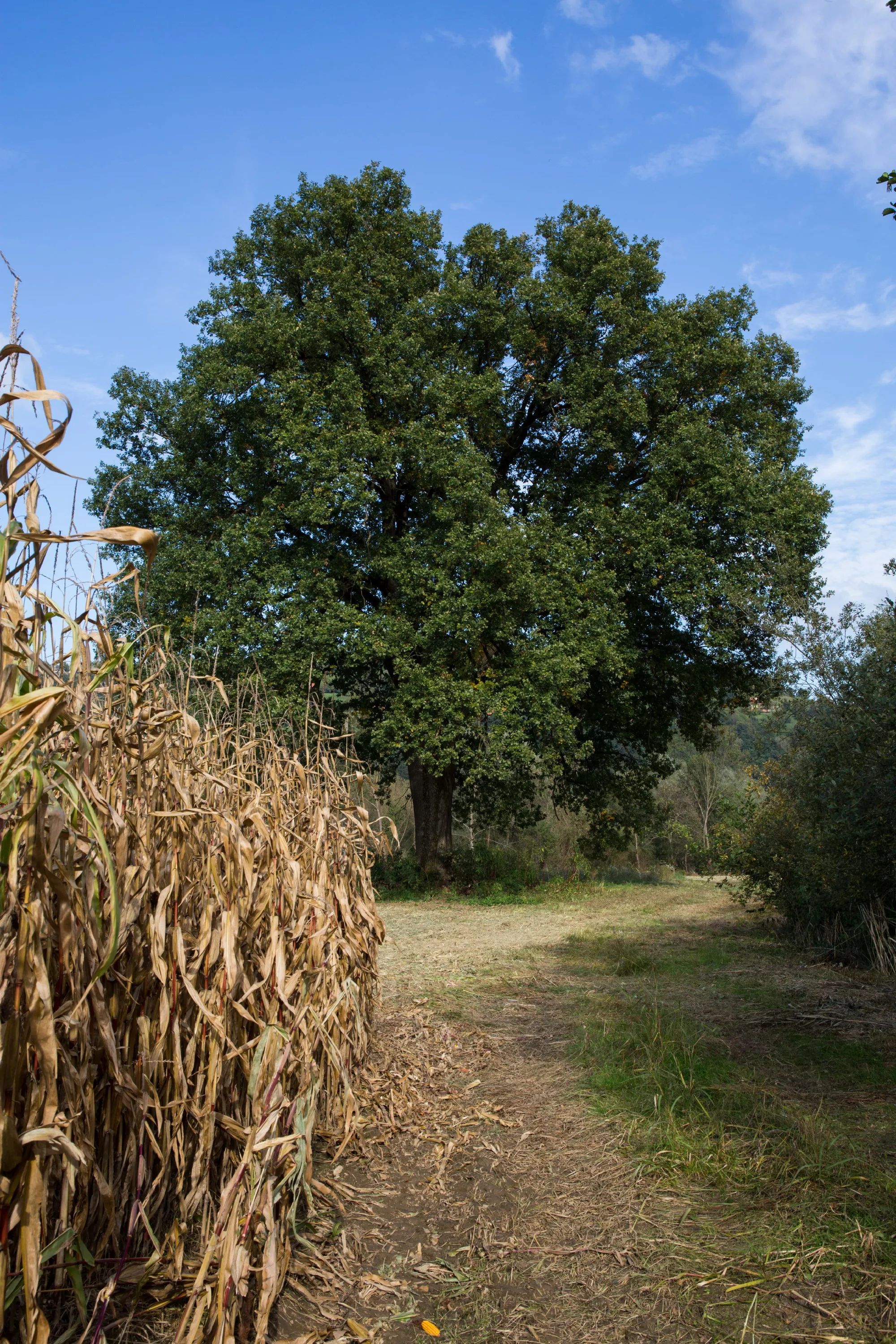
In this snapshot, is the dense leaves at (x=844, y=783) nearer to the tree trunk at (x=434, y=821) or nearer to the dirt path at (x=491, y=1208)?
the dirt path at (x=491, y=1208)

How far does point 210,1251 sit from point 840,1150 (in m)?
2.38

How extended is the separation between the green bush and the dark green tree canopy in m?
3.62

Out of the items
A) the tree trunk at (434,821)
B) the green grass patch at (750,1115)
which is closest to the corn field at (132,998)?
the green grass patch at (750,1115)

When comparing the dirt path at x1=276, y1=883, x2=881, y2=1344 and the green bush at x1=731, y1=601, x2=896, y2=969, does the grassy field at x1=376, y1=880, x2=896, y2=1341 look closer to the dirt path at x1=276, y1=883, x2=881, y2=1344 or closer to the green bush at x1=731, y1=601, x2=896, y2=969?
the dirt path at x1=276, y1=883, x2=881, y2=1344

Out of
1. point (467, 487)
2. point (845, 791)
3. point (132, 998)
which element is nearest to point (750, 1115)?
point (132, 998)

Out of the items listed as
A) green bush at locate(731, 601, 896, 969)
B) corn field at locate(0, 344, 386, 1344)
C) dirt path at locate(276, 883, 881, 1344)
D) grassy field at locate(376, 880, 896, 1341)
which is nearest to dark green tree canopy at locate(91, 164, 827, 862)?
green bush at locate(731, 601, 896, 969)

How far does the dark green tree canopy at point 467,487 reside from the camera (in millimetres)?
11102

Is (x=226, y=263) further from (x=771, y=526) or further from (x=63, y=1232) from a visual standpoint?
(x=63, y=1232)

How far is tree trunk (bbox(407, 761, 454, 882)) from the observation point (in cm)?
1349

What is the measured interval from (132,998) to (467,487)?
9.62 metres

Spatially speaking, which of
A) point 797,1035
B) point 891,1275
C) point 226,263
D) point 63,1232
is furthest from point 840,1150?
point 226,263

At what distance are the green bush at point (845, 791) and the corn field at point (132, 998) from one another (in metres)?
4.10

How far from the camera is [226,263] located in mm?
13328

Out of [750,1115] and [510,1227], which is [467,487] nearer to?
[750,1115]
